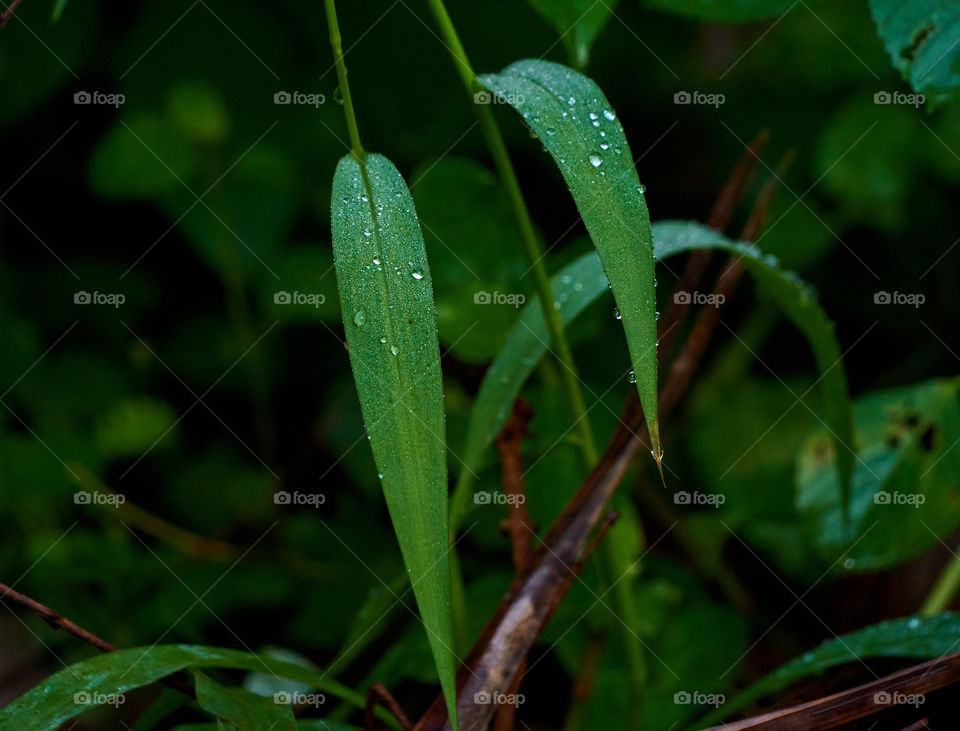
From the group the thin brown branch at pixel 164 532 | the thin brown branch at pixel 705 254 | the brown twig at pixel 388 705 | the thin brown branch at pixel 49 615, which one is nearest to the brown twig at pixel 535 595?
the brown twig at pixel 388 705

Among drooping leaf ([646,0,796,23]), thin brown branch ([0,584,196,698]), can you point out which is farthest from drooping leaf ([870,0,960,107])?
thin brown branch ([0,584,196,698])

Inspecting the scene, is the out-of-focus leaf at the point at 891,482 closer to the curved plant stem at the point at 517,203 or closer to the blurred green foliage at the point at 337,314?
the blurred green foliage at the point at 337,314

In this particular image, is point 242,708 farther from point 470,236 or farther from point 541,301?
point 470,236

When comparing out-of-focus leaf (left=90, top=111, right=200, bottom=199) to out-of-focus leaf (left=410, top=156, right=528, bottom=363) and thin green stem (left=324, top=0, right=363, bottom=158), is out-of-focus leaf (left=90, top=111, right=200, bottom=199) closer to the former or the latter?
out-of-focus leaf (left=410, top=156, right=528, bottom=363)

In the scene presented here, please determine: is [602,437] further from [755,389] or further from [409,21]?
[409,21]

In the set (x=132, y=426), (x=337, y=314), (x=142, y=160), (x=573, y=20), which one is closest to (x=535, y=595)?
(x=573, y=20)
